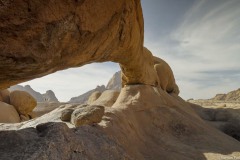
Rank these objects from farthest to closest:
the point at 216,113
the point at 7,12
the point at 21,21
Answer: the point at 216,113
the point at 21,21
the point at 7,12

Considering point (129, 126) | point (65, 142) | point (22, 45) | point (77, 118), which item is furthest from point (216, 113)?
point (22, 45)

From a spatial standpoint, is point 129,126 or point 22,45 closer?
point 22,45

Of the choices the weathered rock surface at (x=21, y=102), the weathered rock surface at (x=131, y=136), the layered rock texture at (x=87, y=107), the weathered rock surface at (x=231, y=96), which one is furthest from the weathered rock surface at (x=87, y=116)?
the weathered rock surface at (x=231, y=96)

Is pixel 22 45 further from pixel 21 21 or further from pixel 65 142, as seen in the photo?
pixel 65 142

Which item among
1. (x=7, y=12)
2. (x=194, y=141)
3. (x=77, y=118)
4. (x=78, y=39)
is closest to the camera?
(x=7, y=12)

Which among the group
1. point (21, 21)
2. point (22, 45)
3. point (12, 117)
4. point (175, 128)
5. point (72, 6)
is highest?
point (72, 6)

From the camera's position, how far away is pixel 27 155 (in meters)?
3.13

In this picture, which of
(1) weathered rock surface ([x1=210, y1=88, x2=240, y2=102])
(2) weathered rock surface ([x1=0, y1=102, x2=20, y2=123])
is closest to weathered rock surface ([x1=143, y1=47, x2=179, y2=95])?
(2) weathered rock surface ([x1=0, y1=102, x2=20, y2=123])

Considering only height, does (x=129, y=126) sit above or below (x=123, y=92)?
below

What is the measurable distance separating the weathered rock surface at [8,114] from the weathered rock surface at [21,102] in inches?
25.2

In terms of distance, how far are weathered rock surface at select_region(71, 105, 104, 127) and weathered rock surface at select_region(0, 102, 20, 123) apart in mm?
9486

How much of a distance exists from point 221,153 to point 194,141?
1116 millimetres

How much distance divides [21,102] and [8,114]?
1982 millimetres

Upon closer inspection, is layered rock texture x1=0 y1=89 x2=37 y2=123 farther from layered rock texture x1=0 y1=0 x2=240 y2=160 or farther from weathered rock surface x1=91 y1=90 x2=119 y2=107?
layered rock texture x1=0 y1=0 x2=240 y2=160
